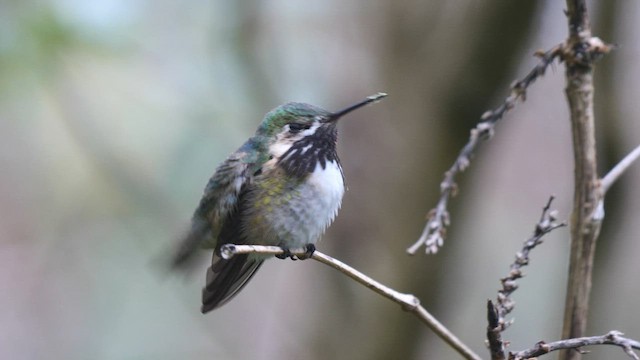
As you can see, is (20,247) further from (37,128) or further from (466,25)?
(466,25)

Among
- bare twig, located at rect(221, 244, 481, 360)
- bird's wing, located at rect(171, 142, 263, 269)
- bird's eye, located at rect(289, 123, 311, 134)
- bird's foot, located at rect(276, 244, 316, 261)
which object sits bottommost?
bare twig, located at rect(221, 244, 481, 360)

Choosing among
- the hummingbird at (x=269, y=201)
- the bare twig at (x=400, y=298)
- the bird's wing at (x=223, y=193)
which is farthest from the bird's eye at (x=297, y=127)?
the bare twig at (x=400, y=298)

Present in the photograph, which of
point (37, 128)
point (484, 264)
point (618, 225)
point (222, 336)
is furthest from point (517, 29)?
point (37, 128)

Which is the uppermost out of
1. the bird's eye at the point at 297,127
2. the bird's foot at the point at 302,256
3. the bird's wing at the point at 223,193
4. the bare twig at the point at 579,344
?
the bird's eye at the point at 297,127

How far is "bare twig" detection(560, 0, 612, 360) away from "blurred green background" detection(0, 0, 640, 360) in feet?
4.17

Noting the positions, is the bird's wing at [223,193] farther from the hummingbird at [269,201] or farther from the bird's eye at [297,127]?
the bird's eye at [297,127]

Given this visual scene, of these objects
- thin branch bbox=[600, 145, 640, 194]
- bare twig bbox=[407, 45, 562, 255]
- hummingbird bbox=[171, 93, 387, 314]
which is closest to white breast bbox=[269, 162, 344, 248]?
hummingbird bbox=[171, 93, 387, 314]

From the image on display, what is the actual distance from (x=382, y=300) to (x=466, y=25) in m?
1.37

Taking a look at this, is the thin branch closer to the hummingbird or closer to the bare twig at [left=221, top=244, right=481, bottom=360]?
the bare twig at [left=221, top=244, right=481, bottom=360]

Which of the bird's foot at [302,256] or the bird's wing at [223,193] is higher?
the bird's wing at [223,193]

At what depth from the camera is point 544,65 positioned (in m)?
1.67

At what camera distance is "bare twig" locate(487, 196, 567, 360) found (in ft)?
4.65

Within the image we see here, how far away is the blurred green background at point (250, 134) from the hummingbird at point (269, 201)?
1.04m

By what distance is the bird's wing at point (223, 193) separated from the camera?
8.36ft
